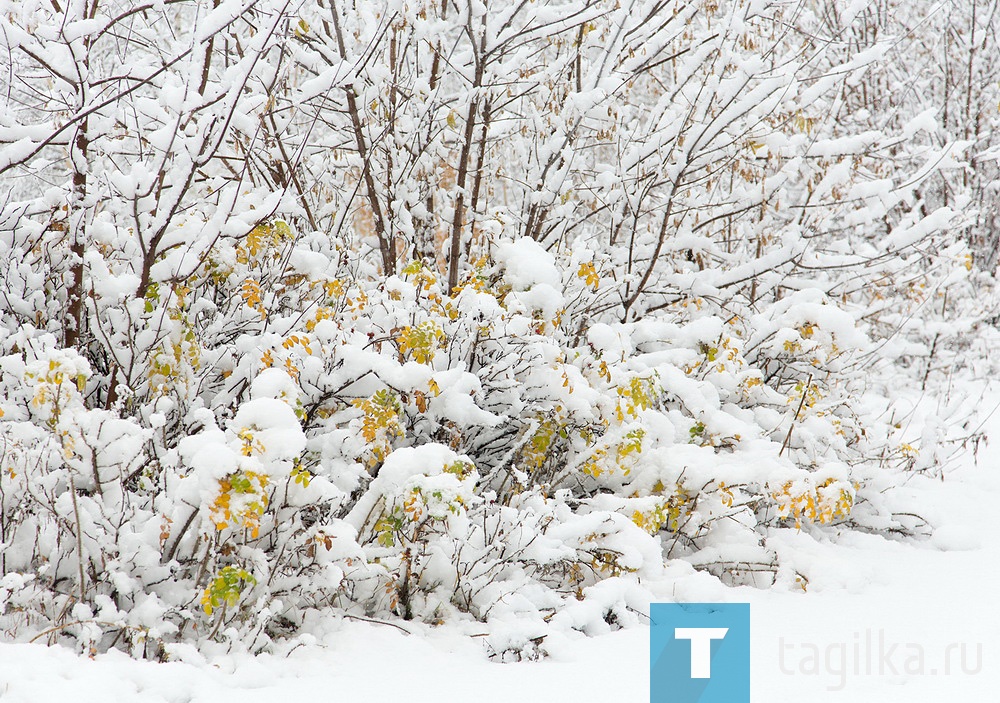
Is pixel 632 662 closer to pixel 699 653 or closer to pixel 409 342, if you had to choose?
pixel 699 653

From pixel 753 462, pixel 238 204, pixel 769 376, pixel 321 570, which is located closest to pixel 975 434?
pixel 769 376

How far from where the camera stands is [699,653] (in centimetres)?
237

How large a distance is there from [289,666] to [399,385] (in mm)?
1052

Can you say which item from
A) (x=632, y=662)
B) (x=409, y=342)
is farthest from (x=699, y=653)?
(x=409, y=342)

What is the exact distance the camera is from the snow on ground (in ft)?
6.13

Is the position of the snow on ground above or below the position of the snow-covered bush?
below

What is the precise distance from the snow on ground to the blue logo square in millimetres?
40

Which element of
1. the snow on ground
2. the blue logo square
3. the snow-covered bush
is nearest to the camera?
the snow on ground

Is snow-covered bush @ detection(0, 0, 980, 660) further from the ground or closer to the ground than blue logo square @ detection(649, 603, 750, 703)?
further from the ground

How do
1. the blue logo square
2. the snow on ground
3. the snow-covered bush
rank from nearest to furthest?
the snow on ground, the blue logo square, the snow-covered bush

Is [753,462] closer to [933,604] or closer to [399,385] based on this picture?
[933,604]

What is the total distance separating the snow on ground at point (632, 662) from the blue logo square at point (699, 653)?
0.04 m

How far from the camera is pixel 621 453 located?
122 inches

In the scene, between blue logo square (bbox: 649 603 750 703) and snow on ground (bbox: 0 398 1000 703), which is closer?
snow on ground (bbox: 0 398 1000 703)
